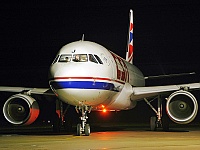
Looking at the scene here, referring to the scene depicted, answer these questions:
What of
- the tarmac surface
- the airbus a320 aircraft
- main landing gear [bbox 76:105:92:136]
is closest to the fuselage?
the airbus a320 aircraft

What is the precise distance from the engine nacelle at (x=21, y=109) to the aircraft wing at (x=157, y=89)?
4558 mm

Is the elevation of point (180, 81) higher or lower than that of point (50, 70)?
higher

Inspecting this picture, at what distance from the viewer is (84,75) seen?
53.9 feet

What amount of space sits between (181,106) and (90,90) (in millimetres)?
4386

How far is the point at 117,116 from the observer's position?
49.7 m

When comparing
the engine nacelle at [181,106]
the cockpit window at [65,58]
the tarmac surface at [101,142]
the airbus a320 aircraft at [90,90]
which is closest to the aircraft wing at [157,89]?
the airbus a320 aircraft at [90,90]

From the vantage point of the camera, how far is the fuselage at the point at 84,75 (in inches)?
643

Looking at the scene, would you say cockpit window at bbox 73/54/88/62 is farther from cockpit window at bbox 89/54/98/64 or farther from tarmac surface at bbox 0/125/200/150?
tarmac surface at bbox 0/125/200/150

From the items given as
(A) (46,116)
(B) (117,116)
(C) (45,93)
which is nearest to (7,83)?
(A) (46,116)

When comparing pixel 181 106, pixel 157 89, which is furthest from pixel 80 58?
pixel 181 106

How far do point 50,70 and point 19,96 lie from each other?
8.38ft

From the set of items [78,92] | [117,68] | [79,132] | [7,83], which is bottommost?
[79,132]

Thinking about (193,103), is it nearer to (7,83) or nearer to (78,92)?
(78,92)

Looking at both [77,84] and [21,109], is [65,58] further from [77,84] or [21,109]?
[21,109]
